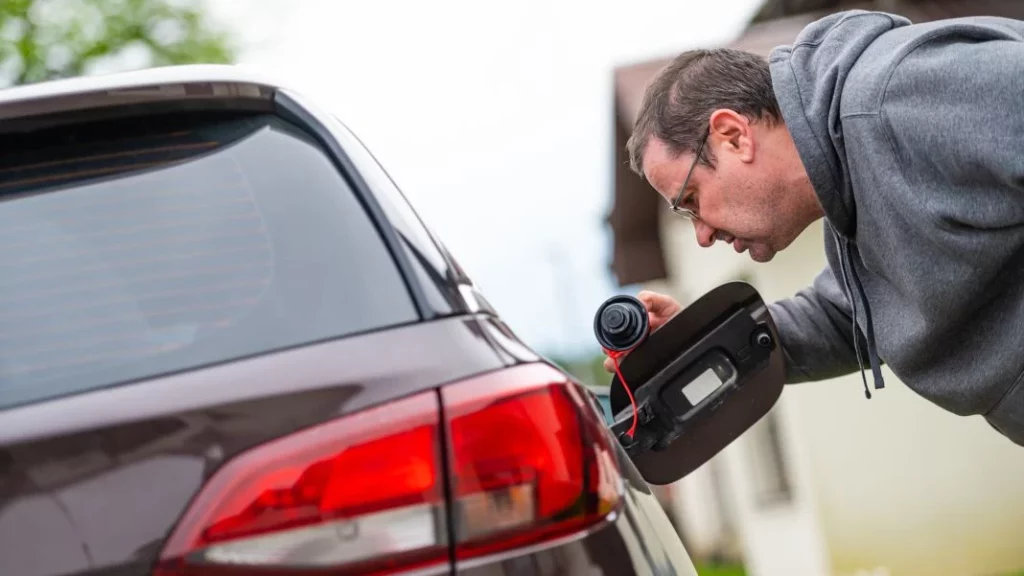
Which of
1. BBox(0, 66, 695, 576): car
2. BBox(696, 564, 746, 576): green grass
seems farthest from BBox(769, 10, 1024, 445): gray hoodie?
BBox(696, 564, 746, 576): green grass

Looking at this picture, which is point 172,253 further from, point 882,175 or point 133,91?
point 882,175

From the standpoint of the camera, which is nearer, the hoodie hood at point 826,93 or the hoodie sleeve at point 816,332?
the hoodie hood at point 826,93

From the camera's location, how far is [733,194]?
3.20m

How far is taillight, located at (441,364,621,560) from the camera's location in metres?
1.56

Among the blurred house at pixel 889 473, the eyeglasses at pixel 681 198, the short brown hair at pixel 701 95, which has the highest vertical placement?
the short brown hair at pixel 701 95

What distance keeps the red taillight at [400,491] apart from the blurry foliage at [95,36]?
19735 mm

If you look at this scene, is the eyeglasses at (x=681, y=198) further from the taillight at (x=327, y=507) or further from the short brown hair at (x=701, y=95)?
the taillight at (x=327, y=507)

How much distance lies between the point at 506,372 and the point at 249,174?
459mm

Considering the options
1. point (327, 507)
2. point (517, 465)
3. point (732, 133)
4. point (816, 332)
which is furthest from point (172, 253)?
point (816, 332)

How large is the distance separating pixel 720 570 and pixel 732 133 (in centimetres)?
2113

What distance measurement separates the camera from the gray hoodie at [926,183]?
2.43 metres

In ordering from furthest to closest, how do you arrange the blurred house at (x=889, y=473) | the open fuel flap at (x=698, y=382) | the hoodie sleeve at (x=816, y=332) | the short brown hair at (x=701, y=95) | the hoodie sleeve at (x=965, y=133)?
the blurred house at (x=889, y=473), the hoodie sleeve at (x=816, y=332), the short brown hair at (x=701, y=95), the open fuel flap at (x=698, y=382), the hoodie sleeve at (x=965, y=133)

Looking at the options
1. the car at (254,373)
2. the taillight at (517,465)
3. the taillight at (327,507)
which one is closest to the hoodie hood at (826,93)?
the car at (254,373)

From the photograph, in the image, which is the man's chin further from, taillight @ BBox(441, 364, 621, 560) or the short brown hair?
taillight @ BBox(441, 364, 621, 560)
